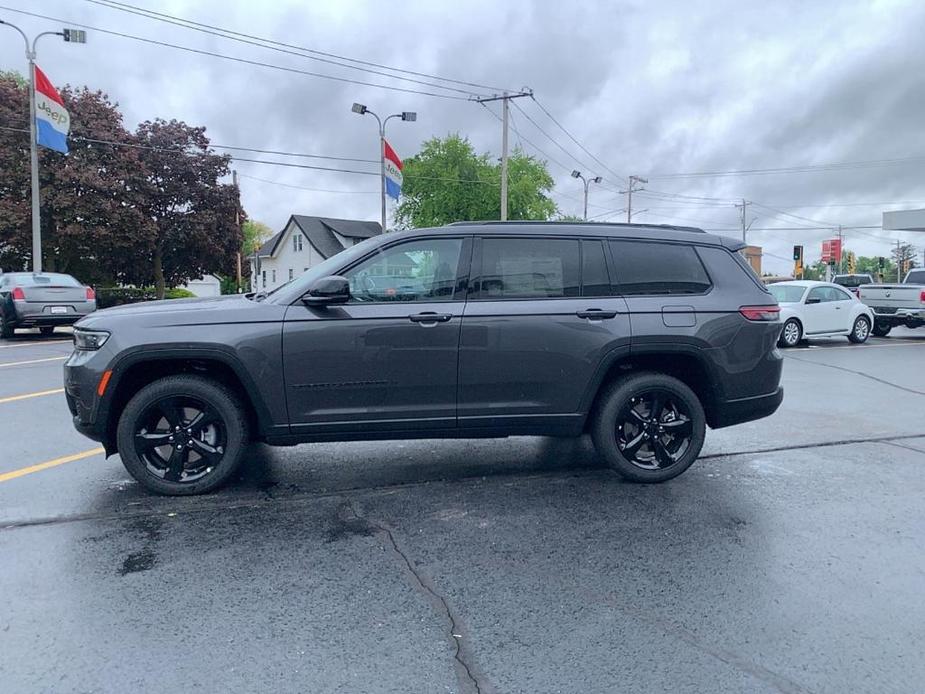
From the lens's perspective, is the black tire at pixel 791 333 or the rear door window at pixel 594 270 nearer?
the rear door window at pixel 594 270

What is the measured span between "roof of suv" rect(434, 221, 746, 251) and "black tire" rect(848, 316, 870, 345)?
13302mm

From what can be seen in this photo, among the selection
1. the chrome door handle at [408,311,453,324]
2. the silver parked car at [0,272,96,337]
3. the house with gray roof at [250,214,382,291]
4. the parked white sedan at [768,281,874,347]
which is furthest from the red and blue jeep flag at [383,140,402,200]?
the house with gray roof at [250,214,382,291]

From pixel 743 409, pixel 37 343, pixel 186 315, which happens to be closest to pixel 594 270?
pixel 743 409

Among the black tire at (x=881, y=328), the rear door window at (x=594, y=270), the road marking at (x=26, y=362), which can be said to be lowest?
the road marking at (x=26, y=362)

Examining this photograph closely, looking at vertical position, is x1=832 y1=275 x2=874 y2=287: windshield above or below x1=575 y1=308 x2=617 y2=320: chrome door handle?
above

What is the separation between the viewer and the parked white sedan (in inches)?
616

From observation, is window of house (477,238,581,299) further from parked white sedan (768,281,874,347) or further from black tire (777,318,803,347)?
black tire (777,318,803,347)

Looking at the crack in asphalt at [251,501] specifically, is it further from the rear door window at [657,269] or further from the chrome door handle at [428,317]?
the rear door window at [657,269]

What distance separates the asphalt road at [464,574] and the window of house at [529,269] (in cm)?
141

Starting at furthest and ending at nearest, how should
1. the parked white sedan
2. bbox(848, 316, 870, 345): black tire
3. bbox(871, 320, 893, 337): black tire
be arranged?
1. bbox(871, 320, 893, 337): black tire
2. bbox(848, 316, 870, 345): black tire
3. the parked white sedan

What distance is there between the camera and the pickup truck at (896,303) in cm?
1747

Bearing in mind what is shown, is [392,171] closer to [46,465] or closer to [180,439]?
[46,465]

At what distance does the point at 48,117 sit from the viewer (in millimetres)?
20375

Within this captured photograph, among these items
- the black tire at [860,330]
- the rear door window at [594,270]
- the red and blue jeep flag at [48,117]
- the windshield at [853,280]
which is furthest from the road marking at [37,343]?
the windshield at [853,280]
